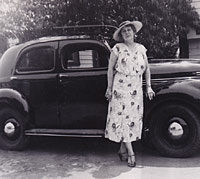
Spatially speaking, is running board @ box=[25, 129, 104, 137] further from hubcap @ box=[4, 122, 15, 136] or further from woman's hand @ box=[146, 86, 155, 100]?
woman's hand @ box=[146, 86, 155, 100]

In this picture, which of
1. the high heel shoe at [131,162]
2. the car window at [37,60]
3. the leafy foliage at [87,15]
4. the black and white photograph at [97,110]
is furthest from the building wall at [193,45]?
the high heel shoe at [131,162]

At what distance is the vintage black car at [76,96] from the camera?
Answer: 14.3 ft

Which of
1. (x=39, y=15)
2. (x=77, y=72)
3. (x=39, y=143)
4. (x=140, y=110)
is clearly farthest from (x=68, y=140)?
(x=39, y=15)

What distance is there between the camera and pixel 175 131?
4344 millimetres

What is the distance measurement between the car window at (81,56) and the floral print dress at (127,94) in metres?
0.63

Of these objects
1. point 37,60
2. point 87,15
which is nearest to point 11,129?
point 37,60

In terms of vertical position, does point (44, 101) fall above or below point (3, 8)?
below

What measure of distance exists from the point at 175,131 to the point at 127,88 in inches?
34.0

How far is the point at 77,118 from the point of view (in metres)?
4.68

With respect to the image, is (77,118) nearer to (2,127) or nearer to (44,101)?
(44,101)

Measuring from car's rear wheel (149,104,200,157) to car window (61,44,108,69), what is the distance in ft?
3.60

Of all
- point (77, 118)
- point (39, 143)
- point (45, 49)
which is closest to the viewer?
point (77, 118)

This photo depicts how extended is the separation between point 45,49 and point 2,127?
137cm

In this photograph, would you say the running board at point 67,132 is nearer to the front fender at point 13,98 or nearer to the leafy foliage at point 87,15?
the front fender at point 13,98
